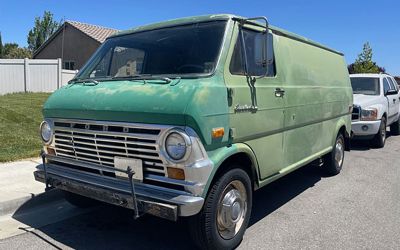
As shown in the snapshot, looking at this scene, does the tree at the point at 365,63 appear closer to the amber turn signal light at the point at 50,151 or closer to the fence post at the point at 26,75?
the fence post at the point at 26,75

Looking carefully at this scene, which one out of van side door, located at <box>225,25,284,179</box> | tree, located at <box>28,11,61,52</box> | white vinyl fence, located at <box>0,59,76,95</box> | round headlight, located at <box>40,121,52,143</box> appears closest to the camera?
van side door, located at <box>225,25,284,179</box>

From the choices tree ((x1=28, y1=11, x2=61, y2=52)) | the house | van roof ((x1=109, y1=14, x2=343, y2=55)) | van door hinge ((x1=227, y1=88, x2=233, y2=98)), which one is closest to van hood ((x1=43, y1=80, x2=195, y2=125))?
van door hinge ((x1=227, y1=88, x2=233, y2=98))

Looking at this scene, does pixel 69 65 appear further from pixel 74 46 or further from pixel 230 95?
pixel 230 95

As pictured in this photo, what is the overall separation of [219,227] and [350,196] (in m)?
3.16

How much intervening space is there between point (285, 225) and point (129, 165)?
2.23m

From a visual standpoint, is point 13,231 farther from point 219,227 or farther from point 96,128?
point 219,227

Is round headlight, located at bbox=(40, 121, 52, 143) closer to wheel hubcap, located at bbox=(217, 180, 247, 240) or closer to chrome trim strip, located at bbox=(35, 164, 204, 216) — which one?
chrome trim strip, located at bbox=(35, 164, 204, 216)

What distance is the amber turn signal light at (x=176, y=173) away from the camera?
3.77m

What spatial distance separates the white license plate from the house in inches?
1191

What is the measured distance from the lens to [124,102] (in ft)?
13.2

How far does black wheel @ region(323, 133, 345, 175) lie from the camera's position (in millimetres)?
7582

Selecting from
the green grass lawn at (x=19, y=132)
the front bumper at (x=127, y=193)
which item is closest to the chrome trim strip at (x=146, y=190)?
the front bumper at (x=127, y=193)

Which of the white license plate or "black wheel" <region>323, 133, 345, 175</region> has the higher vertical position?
the white license plate

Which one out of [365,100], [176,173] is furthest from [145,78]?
[365,100]
